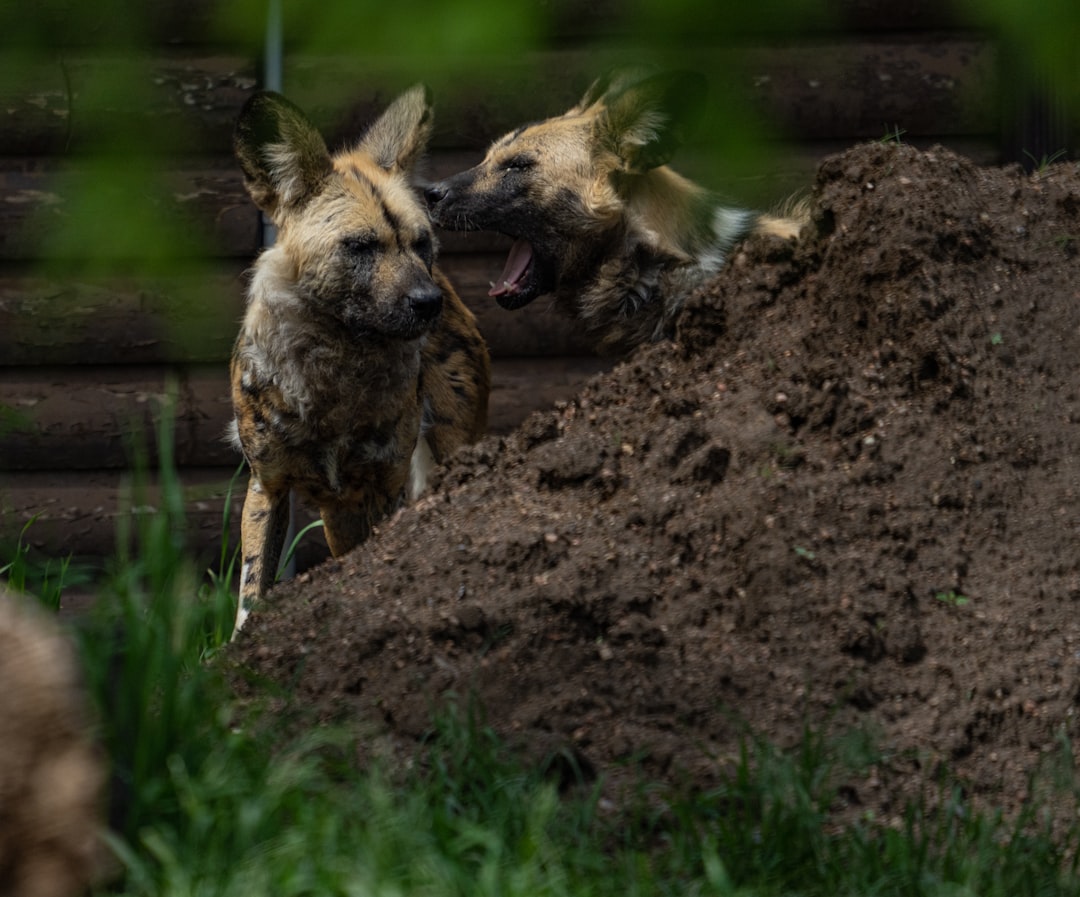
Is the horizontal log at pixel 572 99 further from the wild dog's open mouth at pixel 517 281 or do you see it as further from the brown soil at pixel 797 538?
the brown soil at pixel 797 538

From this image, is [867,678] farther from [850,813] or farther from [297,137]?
[297,137]

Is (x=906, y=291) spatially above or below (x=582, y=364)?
above

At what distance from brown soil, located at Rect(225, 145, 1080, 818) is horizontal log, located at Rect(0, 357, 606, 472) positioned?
2.40 meters

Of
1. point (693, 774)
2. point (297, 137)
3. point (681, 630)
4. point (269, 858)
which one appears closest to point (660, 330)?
point (297, 137)

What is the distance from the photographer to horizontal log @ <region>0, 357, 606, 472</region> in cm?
641

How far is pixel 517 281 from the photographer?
17.0 ft

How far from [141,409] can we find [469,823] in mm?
4332

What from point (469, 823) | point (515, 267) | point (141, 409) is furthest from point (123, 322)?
point (469, 823)

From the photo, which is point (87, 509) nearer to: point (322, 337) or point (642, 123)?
point (322, 337)

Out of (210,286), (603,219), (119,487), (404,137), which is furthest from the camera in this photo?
(119,487)

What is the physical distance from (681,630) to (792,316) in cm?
106

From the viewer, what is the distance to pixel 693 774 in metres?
2.77

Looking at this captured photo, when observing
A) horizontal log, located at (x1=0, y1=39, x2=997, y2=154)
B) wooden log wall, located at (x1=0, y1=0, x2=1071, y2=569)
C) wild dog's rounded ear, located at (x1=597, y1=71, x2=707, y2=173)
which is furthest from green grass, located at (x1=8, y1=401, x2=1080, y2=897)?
wooden log wall, located at (x1=0, y1=0, x2=1071, y2=569)

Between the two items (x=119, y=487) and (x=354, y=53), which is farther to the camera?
(x=119, y=487)
